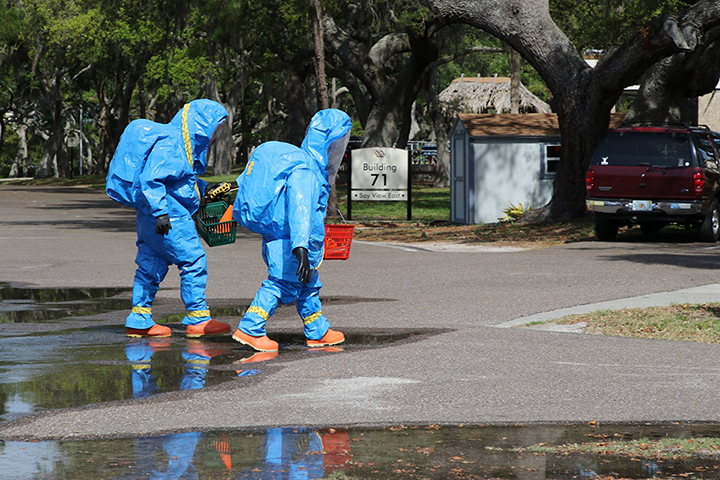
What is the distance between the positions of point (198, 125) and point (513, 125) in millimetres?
16979

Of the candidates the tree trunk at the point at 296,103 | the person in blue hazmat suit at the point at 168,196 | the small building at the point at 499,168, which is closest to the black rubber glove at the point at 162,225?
the person in blue hazmat suit at the point at 168,196

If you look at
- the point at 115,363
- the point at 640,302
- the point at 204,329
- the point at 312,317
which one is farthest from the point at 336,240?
the point at 640,302

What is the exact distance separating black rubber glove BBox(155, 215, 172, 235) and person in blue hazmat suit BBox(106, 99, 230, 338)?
0.51 feet

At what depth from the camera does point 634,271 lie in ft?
44.5

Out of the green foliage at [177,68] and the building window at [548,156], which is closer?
the building window at [548,156]

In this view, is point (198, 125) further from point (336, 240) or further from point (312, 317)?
point (312, 317)

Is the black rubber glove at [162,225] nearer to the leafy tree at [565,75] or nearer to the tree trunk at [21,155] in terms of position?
the leafy tree at [565,75]

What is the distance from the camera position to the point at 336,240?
8.26 meters

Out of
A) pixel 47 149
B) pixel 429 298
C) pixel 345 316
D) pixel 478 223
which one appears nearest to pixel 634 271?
pixel 429 298

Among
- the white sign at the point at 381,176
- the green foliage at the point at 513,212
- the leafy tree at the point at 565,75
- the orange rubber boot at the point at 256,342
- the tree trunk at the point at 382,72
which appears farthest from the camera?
the tree trunk at the point at 382,72

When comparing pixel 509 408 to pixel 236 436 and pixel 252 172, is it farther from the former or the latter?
pixel 252 172

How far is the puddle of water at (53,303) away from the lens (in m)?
10.0

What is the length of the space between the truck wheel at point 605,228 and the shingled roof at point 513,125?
5906 millimetres

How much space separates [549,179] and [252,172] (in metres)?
17.7
